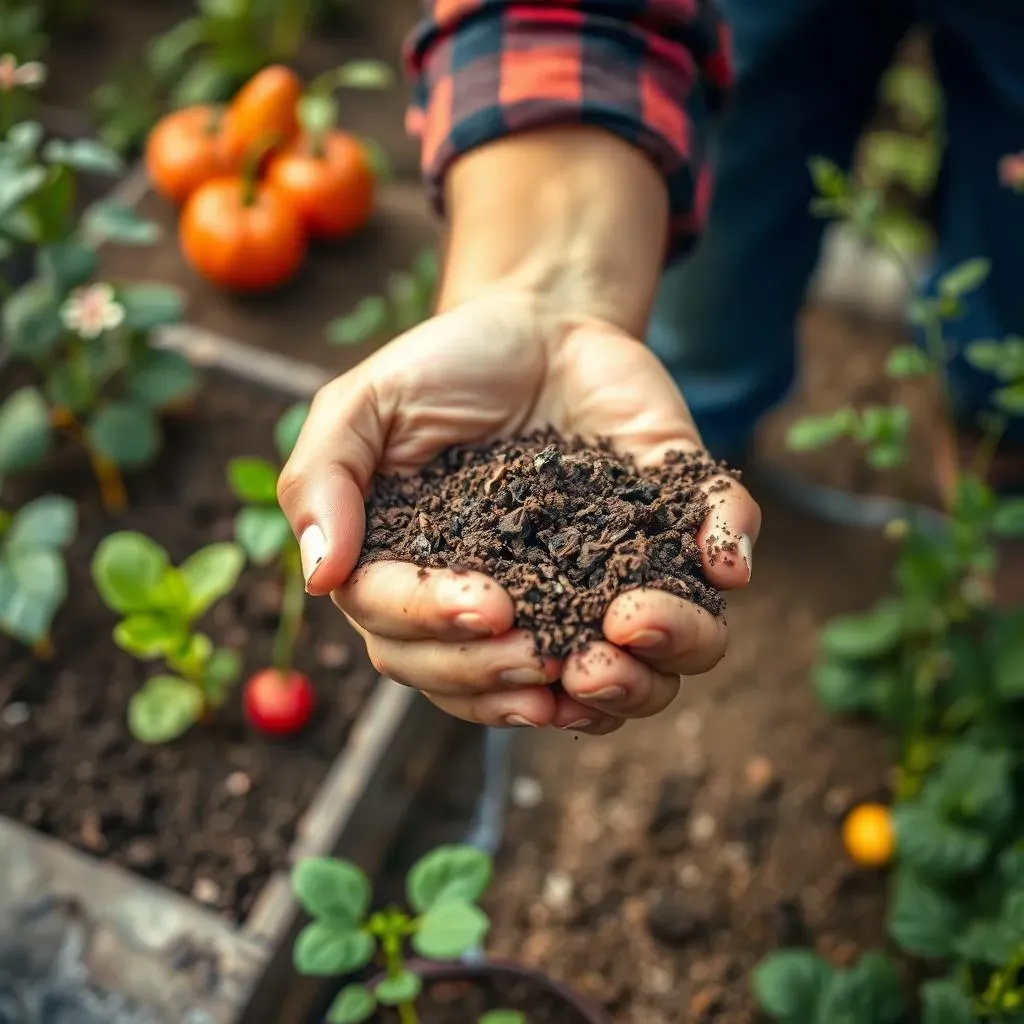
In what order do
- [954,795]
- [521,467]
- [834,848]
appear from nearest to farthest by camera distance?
1. [521,467]
2. [954,795]
3. [834,848]

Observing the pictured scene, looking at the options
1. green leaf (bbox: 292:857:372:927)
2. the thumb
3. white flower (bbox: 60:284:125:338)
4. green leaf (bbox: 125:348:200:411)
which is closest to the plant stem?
green leaf (bbox: 125:348:200:411)

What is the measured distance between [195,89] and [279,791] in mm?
1620

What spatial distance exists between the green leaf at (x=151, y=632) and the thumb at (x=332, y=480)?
1.70 ft

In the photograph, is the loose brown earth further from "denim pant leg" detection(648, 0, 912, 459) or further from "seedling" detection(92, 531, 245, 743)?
"denim pant leg" detection(648, 0, 912, 459)

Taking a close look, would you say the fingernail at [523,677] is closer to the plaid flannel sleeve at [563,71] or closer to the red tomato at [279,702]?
the plaid flannel sleeve at [563,71]

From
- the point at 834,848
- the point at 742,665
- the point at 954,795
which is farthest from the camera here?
the point at 742,665

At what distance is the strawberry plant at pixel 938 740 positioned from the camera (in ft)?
4.27

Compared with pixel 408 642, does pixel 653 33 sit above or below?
above

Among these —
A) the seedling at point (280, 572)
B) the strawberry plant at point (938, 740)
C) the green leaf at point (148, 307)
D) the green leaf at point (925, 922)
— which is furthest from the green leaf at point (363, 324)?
the green leaf at point (925, 922)

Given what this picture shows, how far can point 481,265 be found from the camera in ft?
4.09

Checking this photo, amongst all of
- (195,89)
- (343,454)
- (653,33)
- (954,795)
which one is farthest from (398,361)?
(195,89)

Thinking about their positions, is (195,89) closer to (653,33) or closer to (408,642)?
(653,33)

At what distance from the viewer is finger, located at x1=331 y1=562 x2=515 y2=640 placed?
0.90 metres

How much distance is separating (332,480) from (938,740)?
1.17 metres
